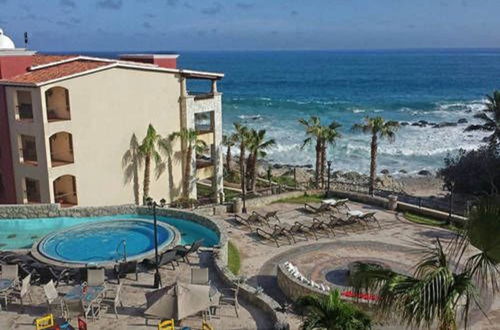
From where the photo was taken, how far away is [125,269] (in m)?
19.4

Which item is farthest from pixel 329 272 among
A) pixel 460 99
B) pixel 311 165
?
pixel 460 99

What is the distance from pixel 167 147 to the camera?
110ft

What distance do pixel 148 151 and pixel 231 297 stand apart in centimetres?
1605

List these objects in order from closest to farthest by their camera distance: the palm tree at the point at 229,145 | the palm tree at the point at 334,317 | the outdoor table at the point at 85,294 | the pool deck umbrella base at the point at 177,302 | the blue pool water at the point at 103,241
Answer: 1. the palm tree at the point at 334,317
2. the pool deck umbrella base at the point at 177,302
3. the outdoor table at the point at 85,294
4. the blue pool water at the point at 103,241
5. the palm tree at the point at 229,145

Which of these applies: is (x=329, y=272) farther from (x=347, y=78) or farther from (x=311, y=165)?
(x=347, y=78)

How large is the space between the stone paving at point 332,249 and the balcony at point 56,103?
464 inches

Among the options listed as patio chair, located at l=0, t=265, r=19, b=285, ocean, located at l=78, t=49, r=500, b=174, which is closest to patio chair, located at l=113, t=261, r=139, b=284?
patio chair, located at l=0, t=265, r=19, b=285

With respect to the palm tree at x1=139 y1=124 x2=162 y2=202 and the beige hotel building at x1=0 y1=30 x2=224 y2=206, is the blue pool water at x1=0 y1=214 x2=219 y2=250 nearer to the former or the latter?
the beige hotel building at x1=0 y1=30 x2=224 y2=206

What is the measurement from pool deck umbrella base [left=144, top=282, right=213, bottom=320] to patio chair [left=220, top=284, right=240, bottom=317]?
1.62 meters

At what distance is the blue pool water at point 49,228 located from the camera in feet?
81.7

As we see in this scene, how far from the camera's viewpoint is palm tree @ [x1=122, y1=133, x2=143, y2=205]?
32281 millimetres

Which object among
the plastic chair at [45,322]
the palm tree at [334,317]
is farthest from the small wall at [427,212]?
the plastic chair at [45,322]

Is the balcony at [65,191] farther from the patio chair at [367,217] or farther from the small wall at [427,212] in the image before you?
the small wall at [427,212]

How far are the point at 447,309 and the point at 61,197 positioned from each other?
1089 inches
